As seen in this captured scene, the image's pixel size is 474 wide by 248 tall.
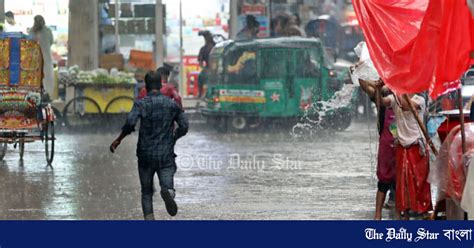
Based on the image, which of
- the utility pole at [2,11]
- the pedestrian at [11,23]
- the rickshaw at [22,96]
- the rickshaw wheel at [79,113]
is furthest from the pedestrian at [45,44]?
the rickshaw at [22,96]

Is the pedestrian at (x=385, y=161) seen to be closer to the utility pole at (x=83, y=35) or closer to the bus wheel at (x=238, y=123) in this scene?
the bus wheel at (x=238, y=123)

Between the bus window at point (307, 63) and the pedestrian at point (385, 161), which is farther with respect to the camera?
the bus window at point (307, 63)

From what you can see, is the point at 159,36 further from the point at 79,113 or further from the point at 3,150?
the point at 3,150

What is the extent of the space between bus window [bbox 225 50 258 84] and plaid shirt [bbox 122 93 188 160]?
41.8 feet

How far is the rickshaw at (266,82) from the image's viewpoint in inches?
919

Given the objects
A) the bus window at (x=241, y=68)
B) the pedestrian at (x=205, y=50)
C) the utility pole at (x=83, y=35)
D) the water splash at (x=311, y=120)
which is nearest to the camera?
the water splash at (x=311, y=120)

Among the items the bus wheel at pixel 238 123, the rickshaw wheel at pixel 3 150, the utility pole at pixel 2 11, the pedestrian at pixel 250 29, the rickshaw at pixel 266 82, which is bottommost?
the bus wheel at pixel 238 123

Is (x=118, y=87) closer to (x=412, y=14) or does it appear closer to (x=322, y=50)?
(x=322, y=50)

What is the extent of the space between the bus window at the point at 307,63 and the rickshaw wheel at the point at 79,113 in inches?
153

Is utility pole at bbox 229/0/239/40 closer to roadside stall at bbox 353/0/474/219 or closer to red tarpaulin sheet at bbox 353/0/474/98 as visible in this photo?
roadside stall at bbox 353/0/474/219

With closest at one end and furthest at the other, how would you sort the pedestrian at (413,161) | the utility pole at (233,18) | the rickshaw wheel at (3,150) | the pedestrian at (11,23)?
the pedestrian at (413,161) → the rickshaw wheel at (3,150) → the pedestrian at (11,23) → the utility pole at (233,18)

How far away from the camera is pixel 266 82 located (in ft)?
77.6

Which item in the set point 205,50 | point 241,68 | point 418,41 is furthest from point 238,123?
point 418,41
